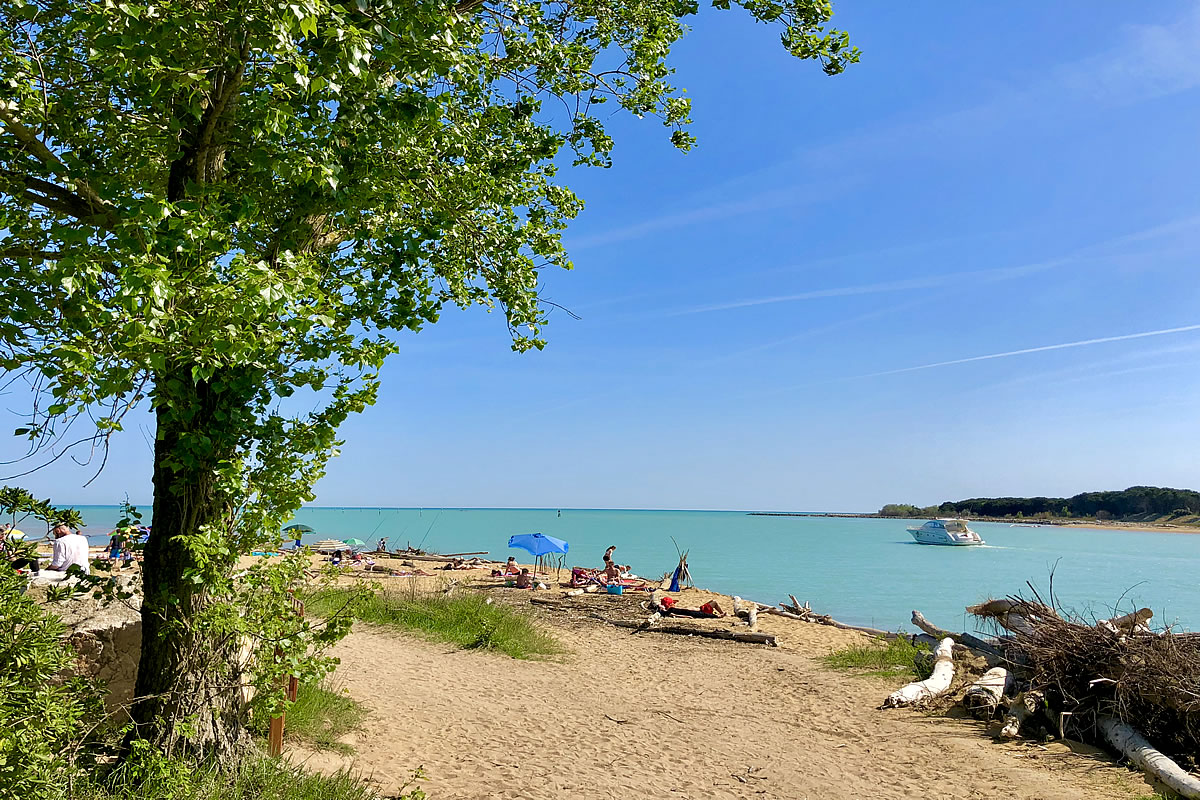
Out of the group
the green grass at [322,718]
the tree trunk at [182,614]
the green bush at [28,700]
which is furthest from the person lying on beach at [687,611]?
the green bush at [28,700]

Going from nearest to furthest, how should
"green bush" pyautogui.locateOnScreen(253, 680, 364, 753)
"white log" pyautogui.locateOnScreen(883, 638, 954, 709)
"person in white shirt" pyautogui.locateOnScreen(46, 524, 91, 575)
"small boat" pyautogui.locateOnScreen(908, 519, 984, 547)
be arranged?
"green bush" pyautogui.locateOnScreen(253, 680, 364, 753)
"white log" pyautogui.locateOnScreen(883, 638, 954, 709)
"person in white shirt" pyautogui.locateOnScreen(46, 524, 91, 575)
"small boat" pyautogui.locateOnScreen(908, 519, 984, 547)

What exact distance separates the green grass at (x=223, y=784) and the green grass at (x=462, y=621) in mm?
6937

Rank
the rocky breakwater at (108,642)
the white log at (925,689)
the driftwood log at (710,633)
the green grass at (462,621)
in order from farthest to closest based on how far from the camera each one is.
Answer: the driftwood log at (710,633), the green grass at (462,621), the white log at (925,689), the rocky breakwater at (108,642)

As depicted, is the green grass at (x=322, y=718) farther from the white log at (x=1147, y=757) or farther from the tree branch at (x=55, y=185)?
the white log at (x=1147, y=757)

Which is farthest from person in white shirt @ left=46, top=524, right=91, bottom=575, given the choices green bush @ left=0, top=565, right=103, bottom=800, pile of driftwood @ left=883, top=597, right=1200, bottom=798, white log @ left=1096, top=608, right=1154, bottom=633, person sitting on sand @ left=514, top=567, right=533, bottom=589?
white log @ left=1096, top=608, right=1154, bottom=633

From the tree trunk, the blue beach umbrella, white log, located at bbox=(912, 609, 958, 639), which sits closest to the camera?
the tree trunk

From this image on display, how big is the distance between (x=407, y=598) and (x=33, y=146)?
1302 cm

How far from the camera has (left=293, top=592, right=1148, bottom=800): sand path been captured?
698 cm

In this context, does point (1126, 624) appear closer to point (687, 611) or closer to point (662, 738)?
point (662, 738)

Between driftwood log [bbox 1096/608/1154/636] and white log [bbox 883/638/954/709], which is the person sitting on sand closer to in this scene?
white log [bbox 883/638/954/709]

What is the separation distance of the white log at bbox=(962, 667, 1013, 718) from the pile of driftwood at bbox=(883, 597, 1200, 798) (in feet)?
0.04

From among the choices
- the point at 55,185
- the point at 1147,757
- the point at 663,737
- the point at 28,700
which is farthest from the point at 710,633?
the point at 55,185

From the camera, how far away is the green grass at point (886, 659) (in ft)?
39.9

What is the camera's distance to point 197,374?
391cm
